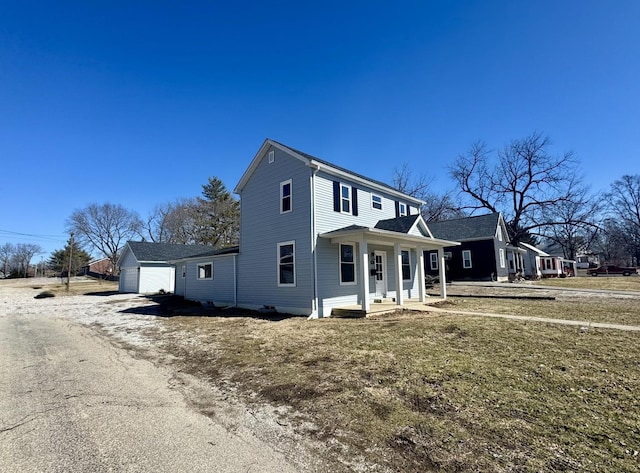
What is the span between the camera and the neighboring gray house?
12.5 meters

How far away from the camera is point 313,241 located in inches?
488

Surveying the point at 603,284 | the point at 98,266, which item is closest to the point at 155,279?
the point at 603,284

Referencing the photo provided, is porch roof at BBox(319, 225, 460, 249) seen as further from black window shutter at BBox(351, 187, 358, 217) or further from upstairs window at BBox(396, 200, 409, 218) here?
upstairs window at BBox(396, 200, 409, 218)

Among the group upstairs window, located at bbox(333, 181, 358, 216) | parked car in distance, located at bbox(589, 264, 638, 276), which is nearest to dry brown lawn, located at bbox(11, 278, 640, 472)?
upstairs window, located at bbox(333, 181, 358, 216)

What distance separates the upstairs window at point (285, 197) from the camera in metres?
13.7

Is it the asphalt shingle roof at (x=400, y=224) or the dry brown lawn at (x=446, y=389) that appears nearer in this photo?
the dry brown lawn at (x=446, y=389)

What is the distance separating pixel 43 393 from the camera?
Result: 16.2 feet

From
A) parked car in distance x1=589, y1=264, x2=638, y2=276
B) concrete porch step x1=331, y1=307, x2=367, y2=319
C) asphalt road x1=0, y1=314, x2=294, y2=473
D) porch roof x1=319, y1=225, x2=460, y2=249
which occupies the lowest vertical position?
asphalt road x1=0, y1=314, x2=294, y2=473

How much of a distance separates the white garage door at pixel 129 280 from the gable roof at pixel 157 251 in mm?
1440

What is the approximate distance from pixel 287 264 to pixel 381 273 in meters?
4.75

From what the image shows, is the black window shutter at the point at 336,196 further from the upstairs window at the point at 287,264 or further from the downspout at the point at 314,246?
the upstairs window at the point at 287,264

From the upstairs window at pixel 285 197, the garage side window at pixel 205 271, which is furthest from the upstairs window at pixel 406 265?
the garage side window at pixel 205 271

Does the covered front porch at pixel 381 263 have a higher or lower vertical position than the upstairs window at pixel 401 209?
lower

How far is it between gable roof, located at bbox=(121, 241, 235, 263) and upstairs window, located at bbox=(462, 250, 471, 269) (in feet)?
73.5
